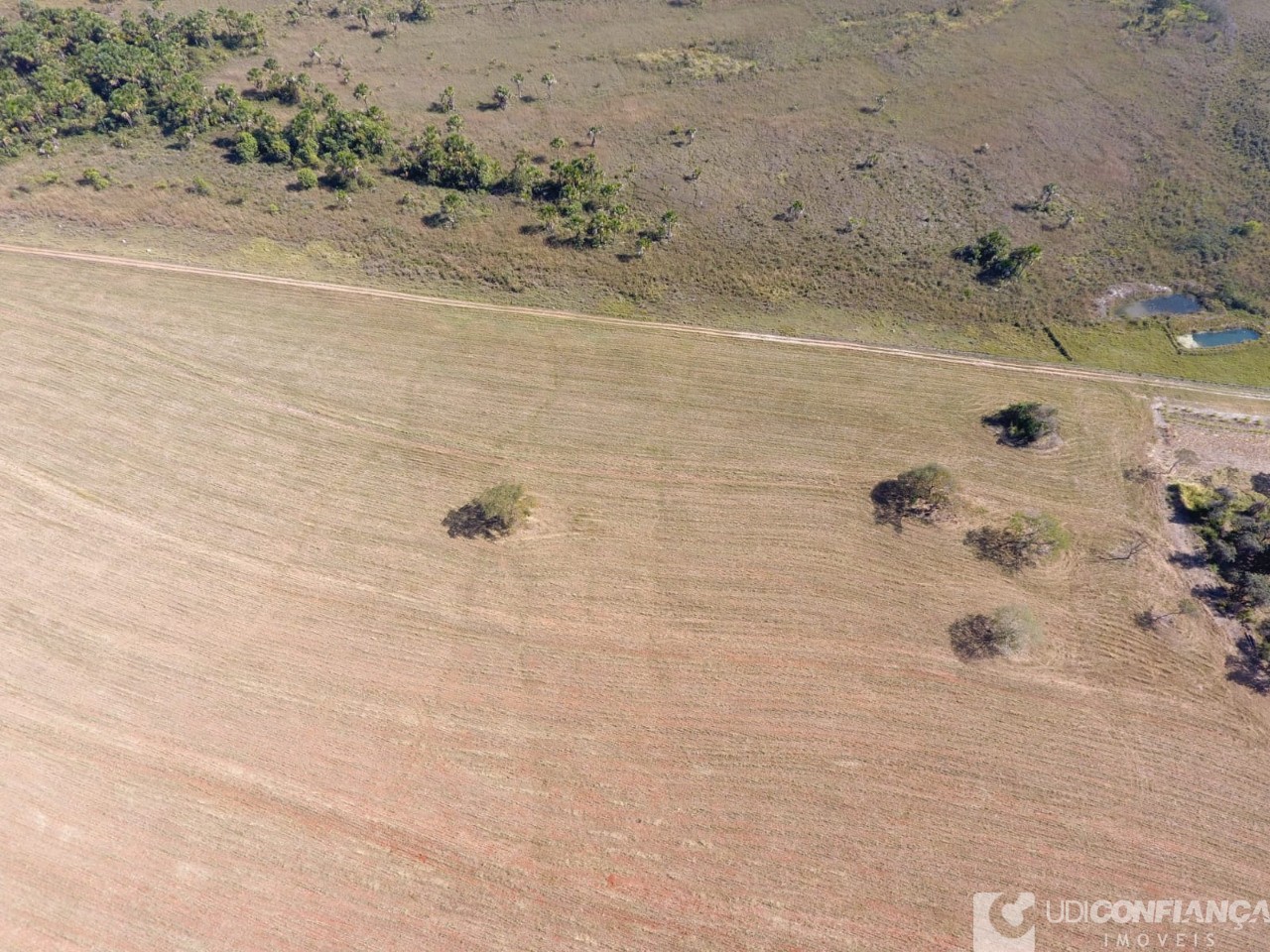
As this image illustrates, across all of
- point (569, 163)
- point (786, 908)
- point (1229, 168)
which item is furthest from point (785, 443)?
point (1229, 168)

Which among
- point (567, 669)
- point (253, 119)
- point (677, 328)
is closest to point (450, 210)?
point (677, 328)

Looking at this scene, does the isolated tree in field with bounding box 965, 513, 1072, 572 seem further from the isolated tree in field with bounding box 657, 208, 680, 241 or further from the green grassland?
the isolated tree in field with bounding box 657, 208, 680, 241

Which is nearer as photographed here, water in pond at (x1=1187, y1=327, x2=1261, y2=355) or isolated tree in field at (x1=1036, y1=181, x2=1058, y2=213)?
water in pond at (x1=1187, y1=327, x2=1261, y2=355)

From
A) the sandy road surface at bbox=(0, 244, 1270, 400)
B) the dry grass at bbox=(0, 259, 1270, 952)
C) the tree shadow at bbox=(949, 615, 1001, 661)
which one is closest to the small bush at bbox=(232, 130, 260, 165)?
the sandy road surface at bbox=(0, 244, 1270, 400)

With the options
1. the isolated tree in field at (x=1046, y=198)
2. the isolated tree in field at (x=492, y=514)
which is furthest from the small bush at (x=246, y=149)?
the isolated tree in field at (x=1046, y=198)

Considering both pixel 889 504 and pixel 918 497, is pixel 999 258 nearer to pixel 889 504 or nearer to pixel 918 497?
pixel 918 497
